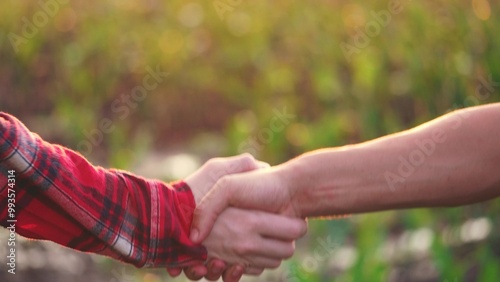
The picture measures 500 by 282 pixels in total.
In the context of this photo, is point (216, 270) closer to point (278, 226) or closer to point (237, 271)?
point (237, 271)

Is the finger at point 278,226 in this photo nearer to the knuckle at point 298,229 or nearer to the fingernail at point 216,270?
the knuckle at point 298,229

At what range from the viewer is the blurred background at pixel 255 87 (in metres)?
3.00

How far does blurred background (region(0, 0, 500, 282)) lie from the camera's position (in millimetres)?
2996

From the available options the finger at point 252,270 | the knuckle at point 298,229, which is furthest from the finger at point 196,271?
the knuckle at point 298,229

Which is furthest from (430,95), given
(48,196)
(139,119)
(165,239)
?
(48,196)

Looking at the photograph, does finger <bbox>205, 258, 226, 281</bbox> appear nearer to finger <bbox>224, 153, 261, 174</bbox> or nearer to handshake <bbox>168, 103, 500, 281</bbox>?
handshake <bbox>168, 103, 500, 281</bbox>

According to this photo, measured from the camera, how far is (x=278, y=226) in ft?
6.98

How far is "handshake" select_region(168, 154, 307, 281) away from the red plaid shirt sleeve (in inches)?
1.6

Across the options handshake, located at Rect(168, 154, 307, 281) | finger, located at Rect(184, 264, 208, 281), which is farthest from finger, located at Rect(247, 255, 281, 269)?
finger, located at Rect(184, 264, 208, 281)

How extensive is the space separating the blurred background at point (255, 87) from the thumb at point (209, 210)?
0.61m

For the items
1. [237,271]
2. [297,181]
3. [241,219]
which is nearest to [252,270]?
[237,271]

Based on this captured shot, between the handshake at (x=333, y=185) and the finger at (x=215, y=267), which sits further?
the finger at (x=215, y=267)

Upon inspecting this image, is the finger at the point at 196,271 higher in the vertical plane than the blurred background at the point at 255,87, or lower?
higher

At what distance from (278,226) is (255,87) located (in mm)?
1824
